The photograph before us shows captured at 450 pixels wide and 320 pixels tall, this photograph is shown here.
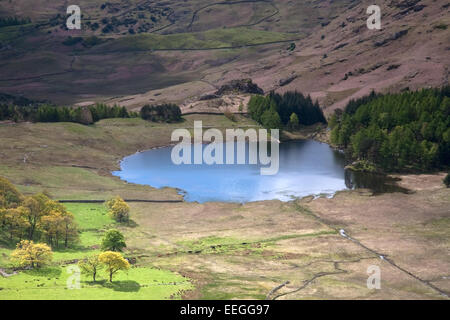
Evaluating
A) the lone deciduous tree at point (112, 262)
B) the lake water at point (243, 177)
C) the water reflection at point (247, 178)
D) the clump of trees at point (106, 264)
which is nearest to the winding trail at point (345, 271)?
the lone deciduous tree at point (112, 262)

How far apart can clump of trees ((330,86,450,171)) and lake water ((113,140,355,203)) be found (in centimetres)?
785

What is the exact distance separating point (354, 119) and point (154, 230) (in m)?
95.4

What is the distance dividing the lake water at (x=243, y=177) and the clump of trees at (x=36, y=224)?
39.3m

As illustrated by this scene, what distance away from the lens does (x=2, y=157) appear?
152 m

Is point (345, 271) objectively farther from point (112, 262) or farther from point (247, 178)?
point (247, 178)

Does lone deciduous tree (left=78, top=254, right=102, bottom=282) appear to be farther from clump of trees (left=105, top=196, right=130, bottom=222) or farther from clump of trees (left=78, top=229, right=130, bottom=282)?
clump of trees (left=105, top=196, right=130, bottom=222)

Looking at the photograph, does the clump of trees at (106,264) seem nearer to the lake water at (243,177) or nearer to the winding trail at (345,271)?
the winding trail at (345,271)

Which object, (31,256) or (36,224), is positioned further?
(36,224)

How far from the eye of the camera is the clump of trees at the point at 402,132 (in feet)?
511

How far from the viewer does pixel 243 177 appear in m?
153

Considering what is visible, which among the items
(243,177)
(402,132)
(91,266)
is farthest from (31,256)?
(402,132)

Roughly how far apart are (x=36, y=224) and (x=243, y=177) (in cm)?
6422

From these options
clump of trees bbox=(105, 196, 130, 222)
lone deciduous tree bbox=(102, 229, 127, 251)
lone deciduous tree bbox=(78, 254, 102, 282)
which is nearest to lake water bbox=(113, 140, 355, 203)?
clump of trees bbox=(105, 196, 130, 222)
